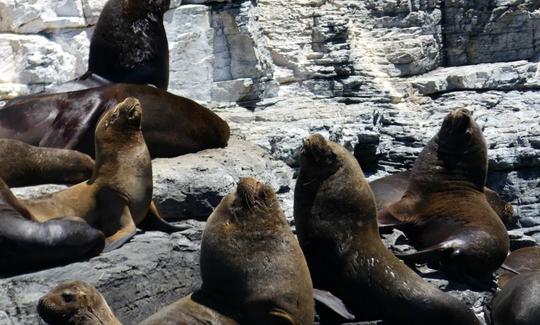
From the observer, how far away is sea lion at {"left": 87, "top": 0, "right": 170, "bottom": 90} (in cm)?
1043

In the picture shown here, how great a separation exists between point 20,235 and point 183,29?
17.1 ft

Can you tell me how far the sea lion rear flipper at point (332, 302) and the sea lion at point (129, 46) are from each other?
3007 mm

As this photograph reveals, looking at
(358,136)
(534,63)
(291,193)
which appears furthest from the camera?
(534,63)

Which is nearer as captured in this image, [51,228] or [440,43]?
[51,228]

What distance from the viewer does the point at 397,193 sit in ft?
34.6

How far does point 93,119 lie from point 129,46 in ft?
4.02

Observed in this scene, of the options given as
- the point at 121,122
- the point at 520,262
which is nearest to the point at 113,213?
the point at 121,122

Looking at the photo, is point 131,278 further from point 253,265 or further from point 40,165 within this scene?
point 40,165

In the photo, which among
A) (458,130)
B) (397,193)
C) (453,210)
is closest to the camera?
(453,210)

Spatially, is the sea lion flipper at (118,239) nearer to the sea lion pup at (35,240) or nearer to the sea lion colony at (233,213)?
the sea lion colony at (233,213)

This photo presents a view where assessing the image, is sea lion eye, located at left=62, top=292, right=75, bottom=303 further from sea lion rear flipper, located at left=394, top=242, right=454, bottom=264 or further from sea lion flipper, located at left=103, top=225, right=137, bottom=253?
sea lion rear flipper, located at left=394, top=242, right=454, bottom=264

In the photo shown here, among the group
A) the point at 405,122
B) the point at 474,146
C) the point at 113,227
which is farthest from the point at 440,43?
the point at 113,227

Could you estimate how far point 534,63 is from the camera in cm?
1354

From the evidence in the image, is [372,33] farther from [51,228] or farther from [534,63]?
[51,228]
